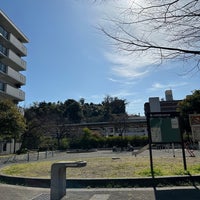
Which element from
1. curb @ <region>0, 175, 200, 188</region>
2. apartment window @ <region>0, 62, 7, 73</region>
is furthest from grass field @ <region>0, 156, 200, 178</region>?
apartment window @ <region>0, 62, 7, 73</region>

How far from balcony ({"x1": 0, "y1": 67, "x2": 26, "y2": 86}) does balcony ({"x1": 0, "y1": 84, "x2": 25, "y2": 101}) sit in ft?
5.11

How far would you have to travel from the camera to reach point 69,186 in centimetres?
793

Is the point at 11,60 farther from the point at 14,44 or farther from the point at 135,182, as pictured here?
the point at 135,182

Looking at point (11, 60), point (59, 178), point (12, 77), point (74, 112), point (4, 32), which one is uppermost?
point (4, 32)

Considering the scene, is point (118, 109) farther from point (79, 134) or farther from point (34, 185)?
point (34, 185)

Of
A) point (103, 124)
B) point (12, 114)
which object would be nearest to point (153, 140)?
point (12, 114)

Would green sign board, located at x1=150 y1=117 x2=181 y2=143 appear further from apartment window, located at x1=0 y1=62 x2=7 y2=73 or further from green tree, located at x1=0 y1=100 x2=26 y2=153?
apartment window, located at x1=0 y1=62 x2=7 y2=73

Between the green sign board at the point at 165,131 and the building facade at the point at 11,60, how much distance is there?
2740 centimetres

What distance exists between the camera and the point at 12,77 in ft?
121

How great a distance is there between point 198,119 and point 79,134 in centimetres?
4484

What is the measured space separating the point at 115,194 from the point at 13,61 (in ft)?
113

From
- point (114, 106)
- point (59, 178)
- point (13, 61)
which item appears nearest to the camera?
point (59, 178)

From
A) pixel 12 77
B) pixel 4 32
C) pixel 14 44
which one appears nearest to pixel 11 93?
pixel 12 77

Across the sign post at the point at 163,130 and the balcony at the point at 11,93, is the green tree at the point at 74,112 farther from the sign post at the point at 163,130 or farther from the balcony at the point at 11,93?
the sign post at the point at 163,130
